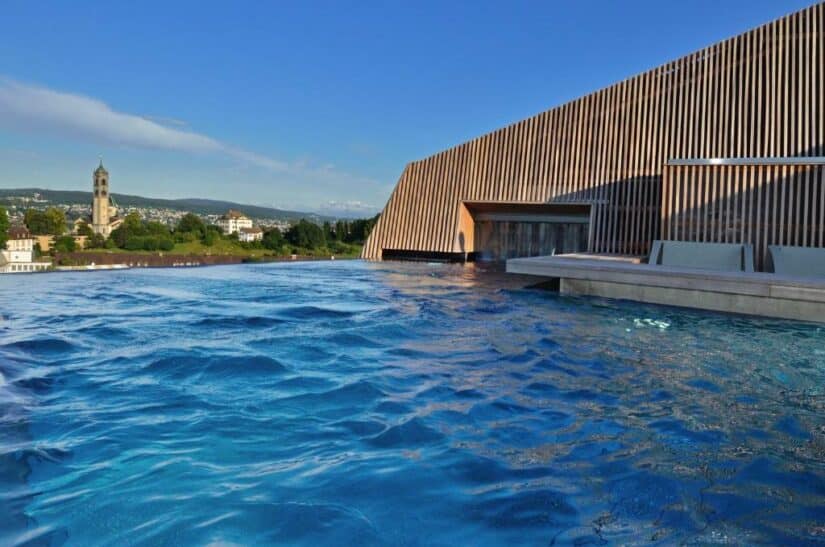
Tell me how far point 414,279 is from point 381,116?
10530mm

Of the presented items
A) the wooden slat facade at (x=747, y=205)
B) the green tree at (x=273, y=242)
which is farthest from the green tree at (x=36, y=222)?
the wooden slat facade at (x=747, y=205)

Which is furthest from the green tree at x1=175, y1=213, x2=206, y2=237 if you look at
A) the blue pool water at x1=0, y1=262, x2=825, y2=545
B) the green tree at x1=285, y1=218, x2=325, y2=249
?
the blue pool water at x1=0, y1=262, x2=825, y2=545

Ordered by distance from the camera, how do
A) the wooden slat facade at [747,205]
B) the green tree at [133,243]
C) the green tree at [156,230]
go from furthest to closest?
1. the green tree at [156,230]
2. the green tree at [133,243]
3. the wooden slat facade at [747,205]

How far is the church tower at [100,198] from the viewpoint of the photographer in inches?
3479

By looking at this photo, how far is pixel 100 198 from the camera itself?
94188 mm

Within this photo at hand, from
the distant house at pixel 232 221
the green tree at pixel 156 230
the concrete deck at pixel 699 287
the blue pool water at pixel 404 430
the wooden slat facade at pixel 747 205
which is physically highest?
the distant house at pixel 232 221

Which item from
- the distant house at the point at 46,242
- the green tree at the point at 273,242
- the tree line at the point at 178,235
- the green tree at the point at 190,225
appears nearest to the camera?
the tree line at the point at 178,235

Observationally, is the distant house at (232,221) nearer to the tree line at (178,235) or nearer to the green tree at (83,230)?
the green tree at (83,230)

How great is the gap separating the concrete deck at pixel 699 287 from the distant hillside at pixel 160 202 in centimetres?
5648

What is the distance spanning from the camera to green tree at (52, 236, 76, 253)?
58.4m

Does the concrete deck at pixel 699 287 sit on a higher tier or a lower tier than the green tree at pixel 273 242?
lower

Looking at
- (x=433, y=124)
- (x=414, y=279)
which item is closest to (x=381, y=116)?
(x=433, y=124)

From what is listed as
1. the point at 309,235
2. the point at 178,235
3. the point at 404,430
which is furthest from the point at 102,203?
the point at 404,430

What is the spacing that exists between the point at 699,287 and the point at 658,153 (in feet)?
21.0
